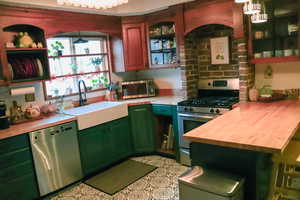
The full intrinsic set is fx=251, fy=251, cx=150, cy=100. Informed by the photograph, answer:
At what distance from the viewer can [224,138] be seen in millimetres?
1909

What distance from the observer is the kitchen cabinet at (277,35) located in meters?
2.87

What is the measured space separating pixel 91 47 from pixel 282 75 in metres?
3.02

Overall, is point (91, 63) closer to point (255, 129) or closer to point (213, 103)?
point (213, 103)

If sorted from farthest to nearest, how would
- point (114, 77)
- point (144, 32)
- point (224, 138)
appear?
point (114, 77)
point (144, 32)
point (224, 138)

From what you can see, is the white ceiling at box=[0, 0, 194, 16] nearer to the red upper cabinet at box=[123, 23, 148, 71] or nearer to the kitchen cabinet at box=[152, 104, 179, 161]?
the red upper cabinet at box=[123, 23, 148, 71]

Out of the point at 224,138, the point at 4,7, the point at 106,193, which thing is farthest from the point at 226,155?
the point at 4,7

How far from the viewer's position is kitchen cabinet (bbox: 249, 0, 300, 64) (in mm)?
2871

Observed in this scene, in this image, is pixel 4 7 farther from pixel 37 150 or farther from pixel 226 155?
pixel 226 155

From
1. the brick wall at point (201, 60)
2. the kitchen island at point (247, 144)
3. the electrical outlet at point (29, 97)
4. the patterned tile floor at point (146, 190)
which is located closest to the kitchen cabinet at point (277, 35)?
the brick wall at point (201, 60)

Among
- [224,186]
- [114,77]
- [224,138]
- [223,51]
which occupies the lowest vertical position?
[224,186]

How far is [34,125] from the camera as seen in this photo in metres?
2.96

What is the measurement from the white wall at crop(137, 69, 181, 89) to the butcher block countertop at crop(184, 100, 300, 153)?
5.64 ft

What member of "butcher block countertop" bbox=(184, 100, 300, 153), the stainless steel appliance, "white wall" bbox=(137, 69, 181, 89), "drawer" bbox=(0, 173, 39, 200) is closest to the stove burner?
"butcher block countertop" bbox=(184, 100, 300, 153)

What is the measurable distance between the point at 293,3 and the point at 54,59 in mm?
3302
